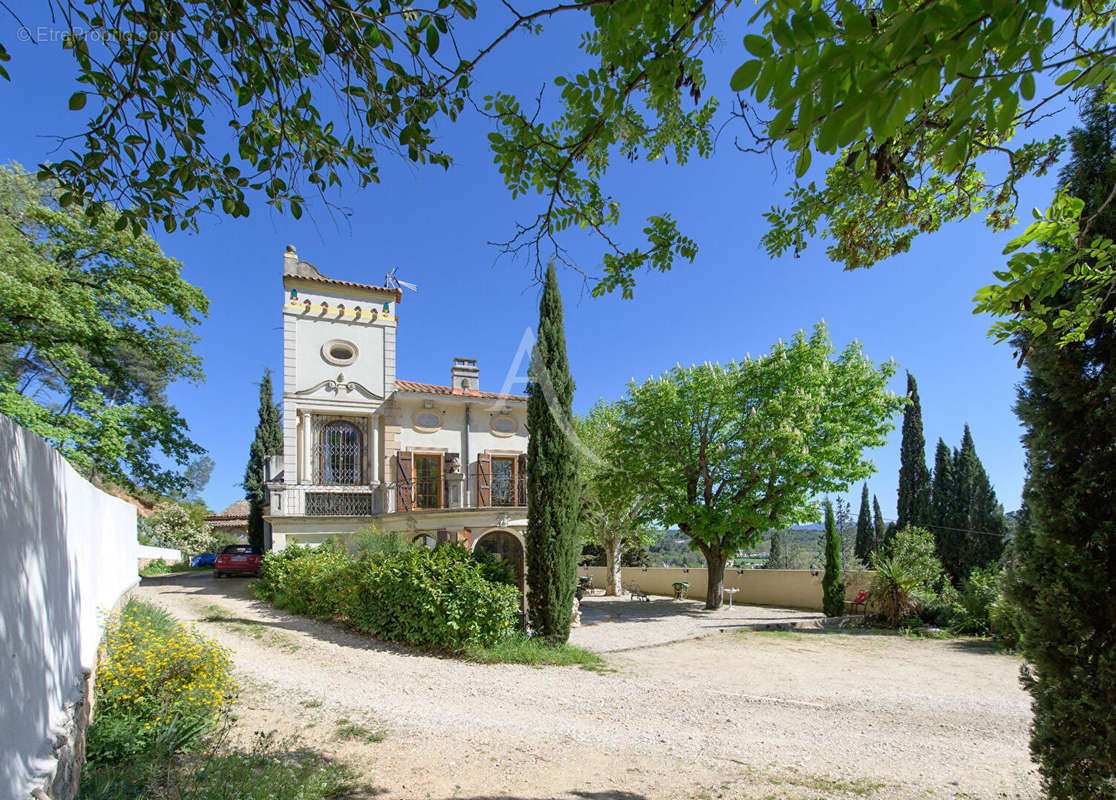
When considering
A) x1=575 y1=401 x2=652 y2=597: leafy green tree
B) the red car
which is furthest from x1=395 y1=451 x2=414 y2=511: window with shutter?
the red car

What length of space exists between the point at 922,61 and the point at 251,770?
17.5ft

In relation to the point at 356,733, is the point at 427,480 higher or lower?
higher

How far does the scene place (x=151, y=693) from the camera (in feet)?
15.7

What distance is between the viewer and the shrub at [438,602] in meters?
8.99

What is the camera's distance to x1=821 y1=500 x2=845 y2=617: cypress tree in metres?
15.7

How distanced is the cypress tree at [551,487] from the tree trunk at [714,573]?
7309 mm

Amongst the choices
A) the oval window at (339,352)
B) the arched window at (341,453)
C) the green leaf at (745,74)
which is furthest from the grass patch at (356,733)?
the oval window at (339,352)

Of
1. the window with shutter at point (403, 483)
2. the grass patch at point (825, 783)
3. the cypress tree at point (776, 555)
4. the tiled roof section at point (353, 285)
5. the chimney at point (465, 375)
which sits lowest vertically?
the cypress tree at point (776, 555)

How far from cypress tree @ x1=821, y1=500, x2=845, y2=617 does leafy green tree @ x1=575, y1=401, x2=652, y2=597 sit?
534cm

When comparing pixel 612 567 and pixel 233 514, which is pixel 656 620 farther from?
pixel 233 514

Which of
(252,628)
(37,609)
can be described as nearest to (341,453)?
(252,628)

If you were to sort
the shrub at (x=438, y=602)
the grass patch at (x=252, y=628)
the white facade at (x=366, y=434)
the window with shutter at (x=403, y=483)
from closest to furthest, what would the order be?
the shrub at (x=438, y=602), the grass patch at (x=252, y=628), the white facade at (x=366, y=434), the window with shutter at (x=403, y=483)

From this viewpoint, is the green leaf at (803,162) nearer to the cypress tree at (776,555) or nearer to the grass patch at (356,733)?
the grass patch at (356,733)

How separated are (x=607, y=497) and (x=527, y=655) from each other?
29.7ft
